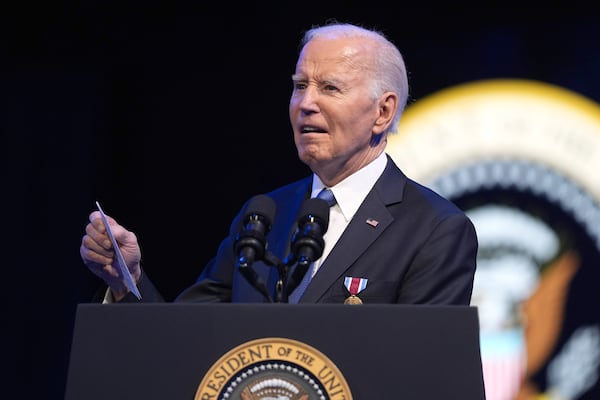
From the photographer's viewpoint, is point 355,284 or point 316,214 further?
point 355,284

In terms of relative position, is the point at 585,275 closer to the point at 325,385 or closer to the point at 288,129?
the point at 288,129

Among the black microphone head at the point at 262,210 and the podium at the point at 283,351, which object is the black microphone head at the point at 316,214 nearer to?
the black microphone head at the point at 262,210

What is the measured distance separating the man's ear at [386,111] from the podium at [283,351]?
969 mm

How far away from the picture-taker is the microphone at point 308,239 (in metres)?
1.72

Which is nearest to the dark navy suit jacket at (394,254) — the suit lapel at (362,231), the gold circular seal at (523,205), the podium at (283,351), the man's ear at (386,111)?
the suit lapel at (362,231)

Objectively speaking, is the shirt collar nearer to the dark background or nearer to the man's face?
the man's face

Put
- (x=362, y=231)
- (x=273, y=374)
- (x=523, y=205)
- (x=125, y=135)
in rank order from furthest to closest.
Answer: (x=125, y=135), (x=523, y=205), (x=362, y=231), (x=273, y=374)

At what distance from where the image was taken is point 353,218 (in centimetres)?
228

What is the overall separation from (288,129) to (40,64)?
1129 mm

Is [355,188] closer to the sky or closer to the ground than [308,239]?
closer to the sky

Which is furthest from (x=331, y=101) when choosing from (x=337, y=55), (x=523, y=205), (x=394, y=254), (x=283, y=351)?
(x=523, y=205)

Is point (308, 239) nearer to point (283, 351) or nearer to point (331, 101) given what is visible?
point (283, 351)

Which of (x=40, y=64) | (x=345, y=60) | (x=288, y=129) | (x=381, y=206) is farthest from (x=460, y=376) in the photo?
(x=40, y=64)

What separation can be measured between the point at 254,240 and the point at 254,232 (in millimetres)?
19
